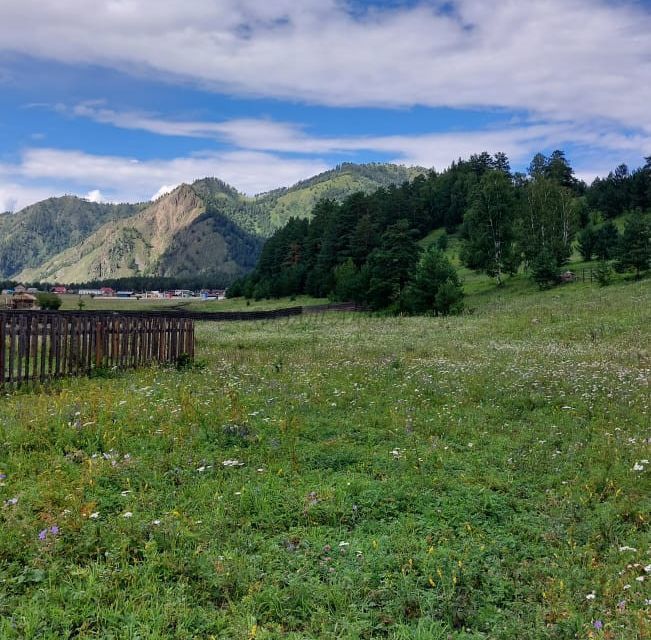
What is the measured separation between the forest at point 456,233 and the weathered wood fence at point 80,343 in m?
37.3

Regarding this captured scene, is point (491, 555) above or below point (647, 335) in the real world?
below

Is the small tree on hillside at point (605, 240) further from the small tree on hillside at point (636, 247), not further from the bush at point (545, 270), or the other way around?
the bush at point (545, 270)

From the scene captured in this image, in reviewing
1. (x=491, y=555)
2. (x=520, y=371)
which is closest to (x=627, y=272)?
(x=520, y=371)

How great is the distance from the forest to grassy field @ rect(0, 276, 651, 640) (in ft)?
137

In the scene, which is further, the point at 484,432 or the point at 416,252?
the point at 416,252

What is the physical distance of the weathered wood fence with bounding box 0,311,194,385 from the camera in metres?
13.9

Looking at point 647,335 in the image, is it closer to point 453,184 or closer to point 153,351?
point 153,351

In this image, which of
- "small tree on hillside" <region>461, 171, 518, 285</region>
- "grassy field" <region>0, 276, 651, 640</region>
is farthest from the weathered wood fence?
"small tree on hillside" <region>461, 171, 518, 285</region>

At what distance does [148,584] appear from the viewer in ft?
17.7

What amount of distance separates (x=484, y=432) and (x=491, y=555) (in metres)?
4.74

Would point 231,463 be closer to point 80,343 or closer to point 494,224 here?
point 80,343

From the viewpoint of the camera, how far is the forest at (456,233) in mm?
59000

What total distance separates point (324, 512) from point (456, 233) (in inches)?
5284

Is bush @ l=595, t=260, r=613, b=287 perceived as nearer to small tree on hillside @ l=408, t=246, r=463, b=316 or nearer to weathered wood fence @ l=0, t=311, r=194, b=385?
small tree on hillside @ l=408, t=246, r=463, b=316
